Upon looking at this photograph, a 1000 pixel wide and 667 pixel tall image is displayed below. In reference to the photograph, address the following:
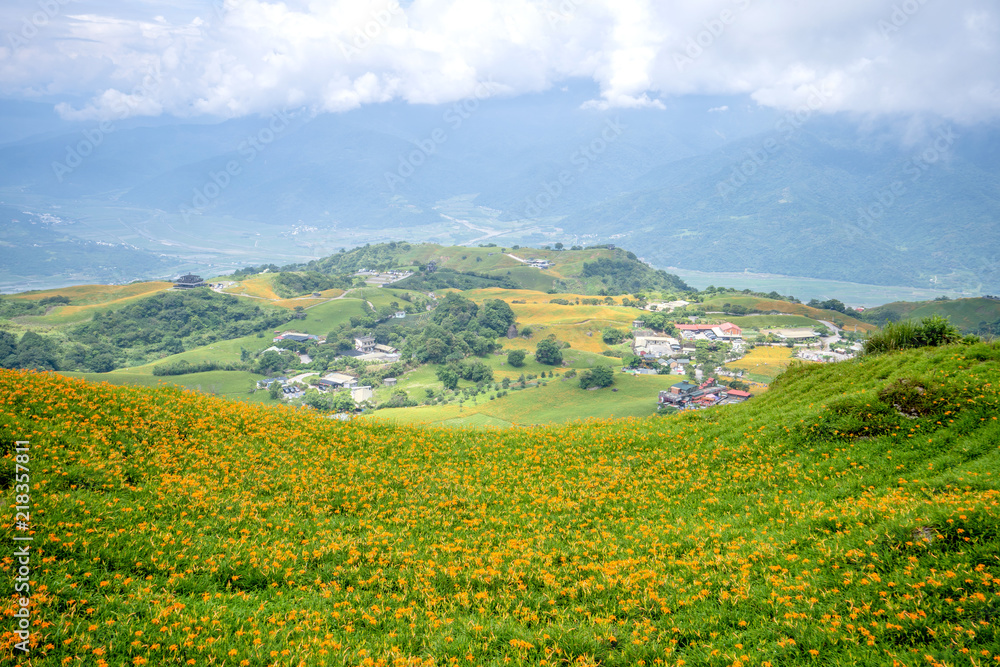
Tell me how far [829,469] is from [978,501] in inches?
144

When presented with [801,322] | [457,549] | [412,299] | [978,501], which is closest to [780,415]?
[978,501]

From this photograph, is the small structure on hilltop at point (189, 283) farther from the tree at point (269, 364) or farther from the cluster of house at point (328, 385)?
the cluster of house at point (328, 385)

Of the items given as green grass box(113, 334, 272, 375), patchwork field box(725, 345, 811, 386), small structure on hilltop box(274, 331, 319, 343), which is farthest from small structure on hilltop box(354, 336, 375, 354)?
patchwork field box(725, 345, 811, 386)

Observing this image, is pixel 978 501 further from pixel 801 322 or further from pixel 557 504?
pixel 801 322

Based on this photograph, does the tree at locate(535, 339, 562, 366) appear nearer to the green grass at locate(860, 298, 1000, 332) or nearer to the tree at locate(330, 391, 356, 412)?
the tree at locate(330, 391, 356, 412)

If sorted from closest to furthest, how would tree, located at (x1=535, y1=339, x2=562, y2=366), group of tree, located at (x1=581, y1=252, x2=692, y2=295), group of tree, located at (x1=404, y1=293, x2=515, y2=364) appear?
1. tree, located at (x1=535, y1=339, x2=562, y2=366)
2. group of tree, located at (x1=404, y1=293, x2=515, y2=364)
3. group of tree, located at (x1=581, y1=252, x2=692, y2=295)

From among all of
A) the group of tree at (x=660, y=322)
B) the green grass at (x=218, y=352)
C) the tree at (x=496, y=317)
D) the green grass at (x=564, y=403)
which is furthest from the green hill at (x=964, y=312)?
the green grass at (x=218, y=352)

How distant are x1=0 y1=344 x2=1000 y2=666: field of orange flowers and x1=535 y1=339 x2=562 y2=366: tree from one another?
8064 centimetres

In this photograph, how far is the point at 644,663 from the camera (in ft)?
18.2

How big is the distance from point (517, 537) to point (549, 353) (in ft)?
285

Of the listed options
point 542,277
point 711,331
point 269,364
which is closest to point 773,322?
point 711,331

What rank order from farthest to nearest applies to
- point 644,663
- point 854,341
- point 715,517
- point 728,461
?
point 854,341 < point 728,461 < point 715,517 < point 644,663

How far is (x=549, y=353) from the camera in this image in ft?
314

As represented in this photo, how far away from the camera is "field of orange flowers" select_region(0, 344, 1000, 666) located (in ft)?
18.6
